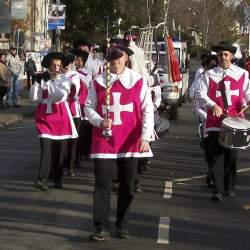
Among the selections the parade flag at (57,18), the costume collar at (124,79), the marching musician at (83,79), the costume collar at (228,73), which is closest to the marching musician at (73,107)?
the marching musician at (83,79)

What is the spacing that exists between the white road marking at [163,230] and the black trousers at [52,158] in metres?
2.36

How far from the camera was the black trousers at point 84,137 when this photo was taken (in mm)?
12367

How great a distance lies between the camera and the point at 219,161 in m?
9.52

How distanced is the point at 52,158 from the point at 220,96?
8.52 ft

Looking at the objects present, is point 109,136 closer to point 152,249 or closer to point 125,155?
point 125,155

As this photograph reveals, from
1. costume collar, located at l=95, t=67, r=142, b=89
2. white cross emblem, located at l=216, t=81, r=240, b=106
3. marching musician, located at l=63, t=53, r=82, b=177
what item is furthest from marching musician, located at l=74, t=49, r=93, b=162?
costume collar, located at l=95, t=67, r=142, b=89

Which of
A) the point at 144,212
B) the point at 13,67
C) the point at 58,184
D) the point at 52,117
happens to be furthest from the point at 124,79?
the point at 13,67

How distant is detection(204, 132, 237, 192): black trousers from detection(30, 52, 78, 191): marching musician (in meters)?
1.96

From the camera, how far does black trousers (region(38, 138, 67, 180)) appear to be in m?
10.1

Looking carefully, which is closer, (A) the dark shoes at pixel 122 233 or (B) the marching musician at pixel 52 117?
(A) the dark shoes at pixel 122 233

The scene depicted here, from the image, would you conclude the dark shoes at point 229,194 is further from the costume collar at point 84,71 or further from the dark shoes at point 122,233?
the costume collar at point 84,71

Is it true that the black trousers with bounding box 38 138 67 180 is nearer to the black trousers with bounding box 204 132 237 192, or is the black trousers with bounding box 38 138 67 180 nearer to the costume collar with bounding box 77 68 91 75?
the costume collar with bounding box 77 68 91 75

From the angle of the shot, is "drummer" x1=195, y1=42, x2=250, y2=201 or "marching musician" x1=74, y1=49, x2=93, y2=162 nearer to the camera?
"drummer" x1=195, y1=42, x2=250, y2=201

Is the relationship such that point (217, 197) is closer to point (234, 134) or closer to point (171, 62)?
point (234, 134)
